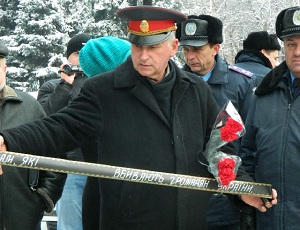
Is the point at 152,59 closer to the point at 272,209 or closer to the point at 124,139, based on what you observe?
the point at 124,139


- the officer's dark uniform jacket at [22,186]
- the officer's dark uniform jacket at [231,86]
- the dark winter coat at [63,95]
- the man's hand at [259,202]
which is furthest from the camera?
the dark winter coat at [63,95]

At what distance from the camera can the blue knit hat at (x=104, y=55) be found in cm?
416

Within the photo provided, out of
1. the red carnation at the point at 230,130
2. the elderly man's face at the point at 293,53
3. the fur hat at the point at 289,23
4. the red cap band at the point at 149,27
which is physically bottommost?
the red carnation at the point at 230,130

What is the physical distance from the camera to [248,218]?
3715mm

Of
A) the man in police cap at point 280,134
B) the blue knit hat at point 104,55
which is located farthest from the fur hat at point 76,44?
the man in police cap at point 280,134

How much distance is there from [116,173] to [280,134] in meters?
1.14

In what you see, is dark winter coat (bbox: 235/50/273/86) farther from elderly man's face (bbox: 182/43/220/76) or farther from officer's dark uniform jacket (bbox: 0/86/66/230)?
officer's dark uniform jacket (bbox: 0/86/66/230)

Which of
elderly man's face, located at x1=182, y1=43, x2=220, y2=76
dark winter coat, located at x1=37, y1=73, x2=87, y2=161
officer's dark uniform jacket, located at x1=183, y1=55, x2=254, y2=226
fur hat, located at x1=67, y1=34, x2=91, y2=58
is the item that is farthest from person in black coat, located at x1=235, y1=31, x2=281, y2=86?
dark winter coat, located at x1=37, y1=73, x2=87, y2=161

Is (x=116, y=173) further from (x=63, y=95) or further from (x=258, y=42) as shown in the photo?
(x=258, y=42)

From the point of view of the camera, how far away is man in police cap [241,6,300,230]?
349 cm

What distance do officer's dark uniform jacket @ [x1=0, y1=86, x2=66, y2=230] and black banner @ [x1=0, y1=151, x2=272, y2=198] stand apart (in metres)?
0.97

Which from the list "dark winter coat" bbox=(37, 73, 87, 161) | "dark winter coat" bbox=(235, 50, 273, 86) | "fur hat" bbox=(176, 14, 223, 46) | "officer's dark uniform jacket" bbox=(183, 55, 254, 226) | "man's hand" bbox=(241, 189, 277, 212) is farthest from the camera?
"dark winter coat" bbox=(235, 50, 273, 86)

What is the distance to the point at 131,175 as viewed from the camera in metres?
3.05

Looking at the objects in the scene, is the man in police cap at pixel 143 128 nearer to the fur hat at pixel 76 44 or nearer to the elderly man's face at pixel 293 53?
the elderly man's face at pixel 293 53
